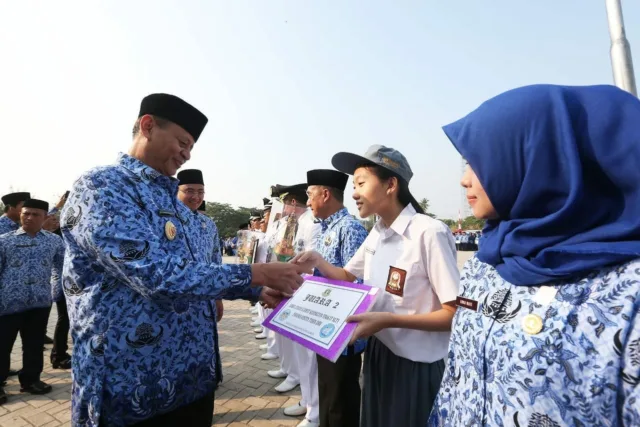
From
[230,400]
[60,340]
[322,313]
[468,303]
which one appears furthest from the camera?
[60,340]

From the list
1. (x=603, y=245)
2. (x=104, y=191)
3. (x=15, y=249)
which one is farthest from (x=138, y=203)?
(x=15, y=249)

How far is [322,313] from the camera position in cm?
183

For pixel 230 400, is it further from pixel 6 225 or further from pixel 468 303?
pixel 6 225

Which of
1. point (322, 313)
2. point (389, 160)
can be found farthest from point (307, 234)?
point (322, 313)

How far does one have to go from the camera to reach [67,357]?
531cm

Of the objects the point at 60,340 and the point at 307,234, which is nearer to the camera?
the point at 307,234

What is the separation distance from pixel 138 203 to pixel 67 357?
207 inches

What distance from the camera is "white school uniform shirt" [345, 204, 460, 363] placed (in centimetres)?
195

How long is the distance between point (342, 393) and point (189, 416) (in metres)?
1.31

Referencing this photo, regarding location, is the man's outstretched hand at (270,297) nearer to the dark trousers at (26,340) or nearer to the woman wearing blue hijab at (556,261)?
the woman wearing blue hijab at (556,261)

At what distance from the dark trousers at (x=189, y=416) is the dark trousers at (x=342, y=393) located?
1085 mm

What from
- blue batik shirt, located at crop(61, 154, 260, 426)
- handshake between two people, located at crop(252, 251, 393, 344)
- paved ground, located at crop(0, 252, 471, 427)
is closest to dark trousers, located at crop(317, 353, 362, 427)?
handshake between two people, located at crop(252, 251, 393, 344)

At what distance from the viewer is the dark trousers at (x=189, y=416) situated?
68.3 inches

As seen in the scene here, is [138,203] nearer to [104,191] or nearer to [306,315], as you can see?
[104,191]
